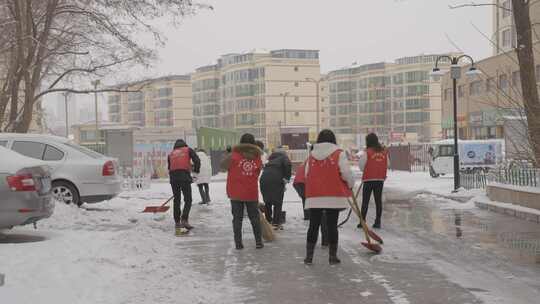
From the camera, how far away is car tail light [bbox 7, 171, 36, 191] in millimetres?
8938

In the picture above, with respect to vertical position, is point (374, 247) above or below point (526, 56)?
below

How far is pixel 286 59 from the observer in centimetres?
11562

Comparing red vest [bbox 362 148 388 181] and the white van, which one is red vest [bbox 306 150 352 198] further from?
the white van

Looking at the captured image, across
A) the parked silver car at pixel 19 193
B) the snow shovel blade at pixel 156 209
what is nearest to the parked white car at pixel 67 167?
the snow shovel blade at pixel 156 209

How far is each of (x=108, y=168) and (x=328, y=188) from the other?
7639 millimetres

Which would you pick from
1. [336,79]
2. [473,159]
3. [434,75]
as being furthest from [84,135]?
[434,75]

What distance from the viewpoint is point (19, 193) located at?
352 inches

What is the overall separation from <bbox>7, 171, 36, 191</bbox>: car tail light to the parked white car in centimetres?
478

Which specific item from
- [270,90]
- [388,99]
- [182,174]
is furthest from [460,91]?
[388,99]

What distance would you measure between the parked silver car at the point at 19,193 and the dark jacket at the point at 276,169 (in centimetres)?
394

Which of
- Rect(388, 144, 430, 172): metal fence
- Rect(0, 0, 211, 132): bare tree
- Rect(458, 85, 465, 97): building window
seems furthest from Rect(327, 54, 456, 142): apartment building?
Rect(0, 0, 211, 132): bare tree

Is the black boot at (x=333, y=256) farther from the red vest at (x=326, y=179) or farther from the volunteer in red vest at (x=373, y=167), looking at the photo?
Answer: the volunteer in red vest at (x=373, y=167)

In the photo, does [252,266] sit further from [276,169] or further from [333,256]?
[276,169]

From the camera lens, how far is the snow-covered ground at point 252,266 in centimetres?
625
